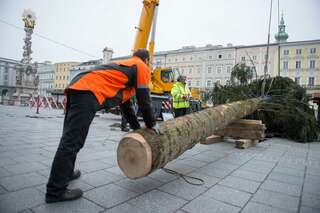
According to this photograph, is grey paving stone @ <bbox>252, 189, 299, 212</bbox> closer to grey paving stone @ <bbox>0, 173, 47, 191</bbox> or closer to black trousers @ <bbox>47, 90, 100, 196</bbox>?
black trousers @ <bbox>47, 90, 100, 196</bbox>

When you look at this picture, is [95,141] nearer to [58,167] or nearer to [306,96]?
[58,167]

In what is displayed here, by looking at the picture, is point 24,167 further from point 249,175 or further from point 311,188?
point 311,188

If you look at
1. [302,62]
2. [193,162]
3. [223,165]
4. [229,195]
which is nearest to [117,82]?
[229,195]

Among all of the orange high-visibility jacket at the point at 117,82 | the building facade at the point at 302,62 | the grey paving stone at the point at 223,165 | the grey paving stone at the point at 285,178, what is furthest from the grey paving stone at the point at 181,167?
the building facade at the point at 302,62

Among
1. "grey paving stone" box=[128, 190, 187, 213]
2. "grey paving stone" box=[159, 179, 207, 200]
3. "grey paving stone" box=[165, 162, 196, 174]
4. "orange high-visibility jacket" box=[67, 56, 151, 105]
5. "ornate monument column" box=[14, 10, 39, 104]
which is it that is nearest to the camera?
"grey paving stone" box=[128, 190, 187, 213]

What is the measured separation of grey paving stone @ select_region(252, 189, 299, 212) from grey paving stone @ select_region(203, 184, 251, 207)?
0.13m

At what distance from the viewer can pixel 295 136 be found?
25.0 feet

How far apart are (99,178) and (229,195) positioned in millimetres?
1642

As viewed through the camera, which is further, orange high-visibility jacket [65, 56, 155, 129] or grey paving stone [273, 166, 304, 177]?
grey paving stone [273, 166, 304, 177]

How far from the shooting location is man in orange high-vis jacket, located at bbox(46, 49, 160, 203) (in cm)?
227

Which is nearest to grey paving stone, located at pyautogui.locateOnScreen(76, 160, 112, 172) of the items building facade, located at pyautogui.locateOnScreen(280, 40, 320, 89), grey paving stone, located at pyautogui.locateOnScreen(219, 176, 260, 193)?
grey paving stone, located at pyautogui.locateOnScreen(219, 176, 260, 193)

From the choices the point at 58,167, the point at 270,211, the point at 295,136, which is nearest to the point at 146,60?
the point at 58,167

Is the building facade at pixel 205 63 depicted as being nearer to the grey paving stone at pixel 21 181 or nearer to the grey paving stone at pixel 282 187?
the grey paving stone at pixel 282 187

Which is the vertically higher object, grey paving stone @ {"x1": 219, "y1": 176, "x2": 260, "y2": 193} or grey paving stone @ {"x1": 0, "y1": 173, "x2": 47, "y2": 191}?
grey paving stone @ {"x1": 0, "y1": 173, "x2": 47, "y2": 191}
